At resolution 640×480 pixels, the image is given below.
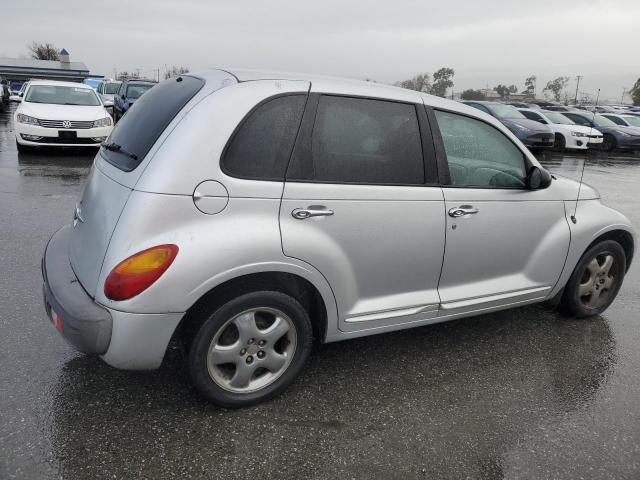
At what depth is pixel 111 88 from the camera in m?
Result: 25.7

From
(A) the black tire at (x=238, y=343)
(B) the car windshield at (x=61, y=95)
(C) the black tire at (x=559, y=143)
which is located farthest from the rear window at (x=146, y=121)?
(C) the black tire at (x=559, y=143)

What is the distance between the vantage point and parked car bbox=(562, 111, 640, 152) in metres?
20.2

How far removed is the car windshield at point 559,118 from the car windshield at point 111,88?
19325 millimetres

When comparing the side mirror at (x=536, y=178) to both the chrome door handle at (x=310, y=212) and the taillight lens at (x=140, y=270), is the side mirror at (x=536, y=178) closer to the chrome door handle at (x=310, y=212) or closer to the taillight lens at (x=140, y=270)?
the chrome door handle at (x=310, y=212)

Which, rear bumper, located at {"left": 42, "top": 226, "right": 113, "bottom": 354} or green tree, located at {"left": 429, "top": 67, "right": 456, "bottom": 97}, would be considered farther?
green tree, located at {"left": 429, "top": 67, "right": 456, "bottom": 97}

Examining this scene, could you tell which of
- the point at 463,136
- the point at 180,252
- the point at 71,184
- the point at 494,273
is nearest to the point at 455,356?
the point at 494,273

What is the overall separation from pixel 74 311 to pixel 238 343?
2.62 feet

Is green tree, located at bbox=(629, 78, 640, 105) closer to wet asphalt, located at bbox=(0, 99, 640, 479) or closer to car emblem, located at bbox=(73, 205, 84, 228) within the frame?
wet asphalt, located at bbox=(0, 99, 640, 479)

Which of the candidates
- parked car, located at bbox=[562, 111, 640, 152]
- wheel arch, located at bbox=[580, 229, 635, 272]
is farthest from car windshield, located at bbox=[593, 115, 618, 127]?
wheel arch, located at bbox=[580, 229, 635, 272]

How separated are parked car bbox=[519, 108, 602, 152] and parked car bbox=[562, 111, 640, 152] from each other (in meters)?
0.99

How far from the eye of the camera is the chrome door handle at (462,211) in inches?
126

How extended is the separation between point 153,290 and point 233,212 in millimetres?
519

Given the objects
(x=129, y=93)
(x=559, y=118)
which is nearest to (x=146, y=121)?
(x=129, y=93)

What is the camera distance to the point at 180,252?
242cm
